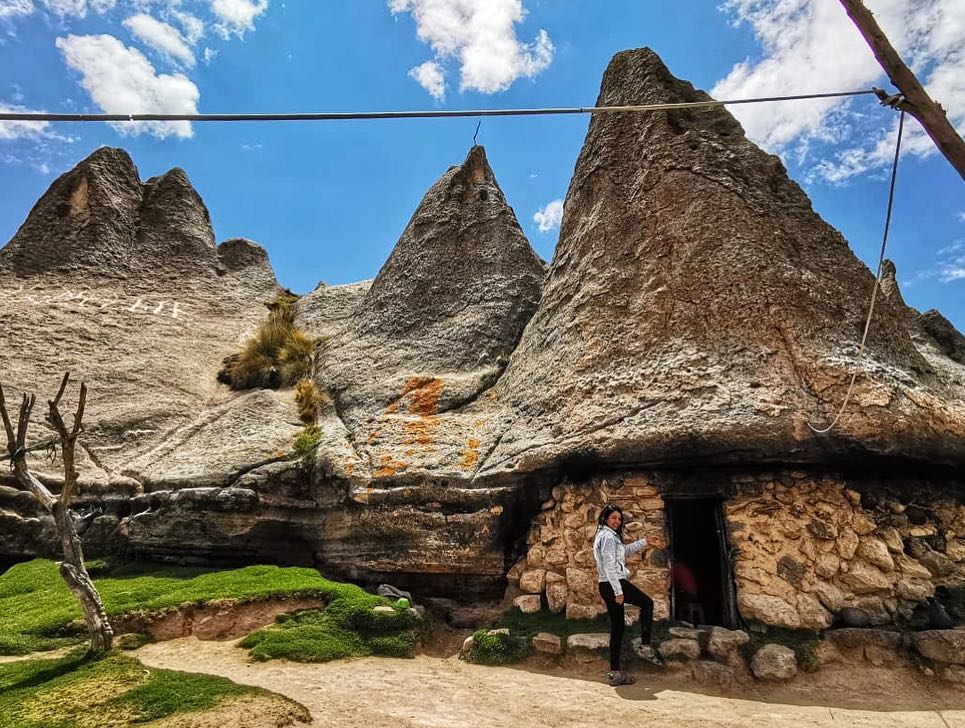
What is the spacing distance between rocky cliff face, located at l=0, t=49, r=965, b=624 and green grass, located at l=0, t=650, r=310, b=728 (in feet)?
11.9

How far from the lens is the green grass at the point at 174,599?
7.19m

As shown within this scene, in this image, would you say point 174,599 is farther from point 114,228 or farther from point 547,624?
point 114,228

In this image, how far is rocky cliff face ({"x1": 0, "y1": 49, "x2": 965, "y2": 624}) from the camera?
24.1 feet

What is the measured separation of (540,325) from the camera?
36.9 feet

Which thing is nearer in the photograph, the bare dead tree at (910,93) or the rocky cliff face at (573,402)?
the bare dead tree at (910,93)

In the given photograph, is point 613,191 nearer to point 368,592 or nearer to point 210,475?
point 368,592

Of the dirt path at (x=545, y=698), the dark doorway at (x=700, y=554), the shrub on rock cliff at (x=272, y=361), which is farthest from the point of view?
the shrub on rock cliff at (x=272, y=361)

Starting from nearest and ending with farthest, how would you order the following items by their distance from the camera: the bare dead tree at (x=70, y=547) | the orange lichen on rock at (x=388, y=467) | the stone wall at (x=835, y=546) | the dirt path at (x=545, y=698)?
the dirt path at (x=545, y=698)
the bare dead tree at (x=70, y=547)
the stone wall at (x=835, y=546)
the orange lichen on rock at (x=388, y=467)

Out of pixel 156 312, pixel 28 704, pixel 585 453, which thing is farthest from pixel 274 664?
pixel 156 312

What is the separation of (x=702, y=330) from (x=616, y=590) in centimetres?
388

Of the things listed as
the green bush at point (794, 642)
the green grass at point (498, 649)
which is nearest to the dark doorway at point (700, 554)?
the green bush at point (794, 642)

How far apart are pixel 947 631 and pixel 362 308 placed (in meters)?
13.3

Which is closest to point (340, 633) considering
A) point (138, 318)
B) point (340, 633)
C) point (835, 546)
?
point (340, 633)

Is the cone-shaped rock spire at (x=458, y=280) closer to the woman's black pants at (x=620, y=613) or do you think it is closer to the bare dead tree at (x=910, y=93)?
the woman's black pants at (x=620, y=613)
